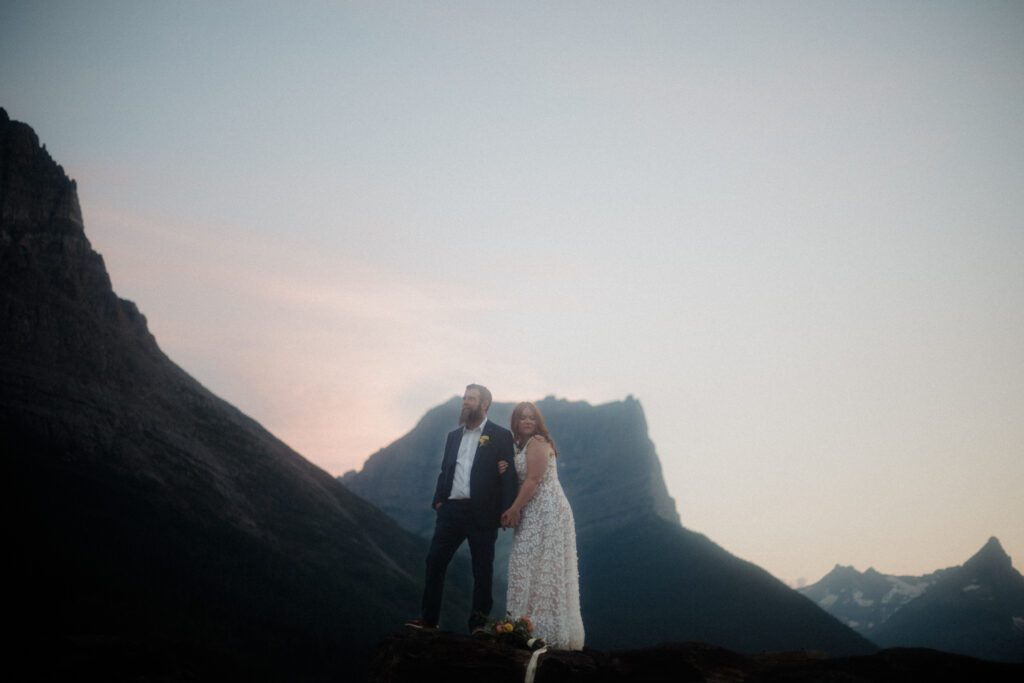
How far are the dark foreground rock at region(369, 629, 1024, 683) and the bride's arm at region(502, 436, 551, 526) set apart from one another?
1.62 meters

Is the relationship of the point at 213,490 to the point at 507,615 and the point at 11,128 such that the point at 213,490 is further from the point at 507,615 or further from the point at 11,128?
the point at 507,615

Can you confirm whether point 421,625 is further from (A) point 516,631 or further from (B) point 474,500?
(B) point 474,500

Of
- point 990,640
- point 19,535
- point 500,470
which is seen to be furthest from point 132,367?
point 990,640

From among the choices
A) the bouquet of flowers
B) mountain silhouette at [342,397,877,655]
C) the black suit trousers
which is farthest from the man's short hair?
mountain silhouette at [342,397,877,655]

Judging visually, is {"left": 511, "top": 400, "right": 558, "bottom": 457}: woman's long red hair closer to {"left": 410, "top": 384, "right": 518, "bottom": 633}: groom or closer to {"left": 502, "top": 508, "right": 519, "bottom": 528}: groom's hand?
{"left": 410, "top": 384, "right": 518, "bottom": 633}: groom

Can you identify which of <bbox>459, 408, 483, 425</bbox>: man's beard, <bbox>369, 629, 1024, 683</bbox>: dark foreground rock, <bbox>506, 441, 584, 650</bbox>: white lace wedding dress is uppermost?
<bbox>459, 408, 483, 425</bbox>: man's beard

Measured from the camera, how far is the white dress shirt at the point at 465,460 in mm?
9430

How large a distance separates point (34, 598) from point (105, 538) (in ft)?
50.7

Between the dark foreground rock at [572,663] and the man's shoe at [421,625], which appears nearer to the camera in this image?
the dark foreground rock at [572,663]

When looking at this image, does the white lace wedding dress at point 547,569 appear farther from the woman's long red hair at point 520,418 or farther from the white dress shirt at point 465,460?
the white dress shirt at point 465,460

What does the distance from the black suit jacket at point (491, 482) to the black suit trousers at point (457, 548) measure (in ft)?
0.39

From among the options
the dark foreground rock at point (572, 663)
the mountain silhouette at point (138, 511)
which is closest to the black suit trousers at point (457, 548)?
the dark foreground rock at point (572, 663)

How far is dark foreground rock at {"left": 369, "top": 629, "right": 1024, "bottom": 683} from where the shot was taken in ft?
23.5

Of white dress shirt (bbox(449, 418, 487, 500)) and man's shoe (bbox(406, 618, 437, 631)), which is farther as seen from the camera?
white dress shirt (bbox(449, 418, 487, 500))
